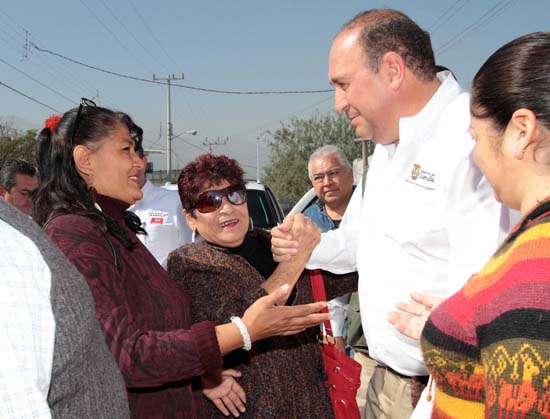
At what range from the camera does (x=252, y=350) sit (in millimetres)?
2615

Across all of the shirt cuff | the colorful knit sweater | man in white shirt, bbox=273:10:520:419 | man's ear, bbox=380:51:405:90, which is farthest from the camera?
man's ear, bbox=380:51:405:90

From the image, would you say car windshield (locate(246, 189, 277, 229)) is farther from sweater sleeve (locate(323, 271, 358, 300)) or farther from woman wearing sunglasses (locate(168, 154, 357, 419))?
woman wearing sunglasses (locate(168, 154, 357, 419))

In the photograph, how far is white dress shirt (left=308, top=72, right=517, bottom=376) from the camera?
2078 mm

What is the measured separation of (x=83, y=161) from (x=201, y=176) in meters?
0.61

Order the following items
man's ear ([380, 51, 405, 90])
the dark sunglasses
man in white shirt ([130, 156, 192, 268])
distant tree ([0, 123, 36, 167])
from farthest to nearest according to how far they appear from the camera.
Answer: distant tree ([0, 123, 36, 167]) < man in white shirt ([130, 156, 192, 268]) < the dark sunglasses < man's ear ([380, 51, 405, 90])

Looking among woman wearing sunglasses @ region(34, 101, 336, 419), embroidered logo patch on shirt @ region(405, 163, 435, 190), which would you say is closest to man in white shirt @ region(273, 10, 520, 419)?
embroidered logo patch on shirt @ region(405, 163, 435, 190)

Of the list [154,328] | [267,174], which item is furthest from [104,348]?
[267,174]

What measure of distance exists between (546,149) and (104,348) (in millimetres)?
1112

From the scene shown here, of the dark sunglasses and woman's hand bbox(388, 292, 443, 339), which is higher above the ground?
the dark sunglasses

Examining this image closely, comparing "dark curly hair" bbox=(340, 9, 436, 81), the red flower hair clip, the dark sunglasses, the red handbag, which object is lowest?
the red handbag

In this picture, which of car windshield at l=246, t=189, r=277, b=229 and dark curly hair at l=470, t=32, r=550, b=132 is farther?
car windshield at l=246, t=189, r=277, b=229

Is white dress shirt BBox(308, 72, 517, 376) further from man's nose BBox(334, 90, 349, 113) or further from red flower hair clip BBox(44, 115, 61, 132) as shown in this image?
red flower hair clip BBox(44, 115, 61, 132)

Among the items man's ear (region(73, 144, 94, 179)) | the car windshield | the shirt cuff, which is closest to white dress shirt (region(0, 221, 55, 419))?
the shirt cuff

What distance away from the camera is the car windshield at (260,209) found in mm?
7953
